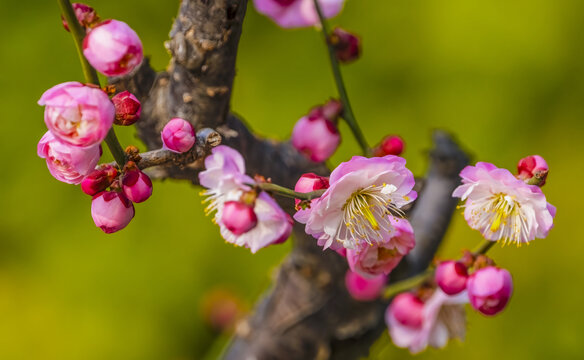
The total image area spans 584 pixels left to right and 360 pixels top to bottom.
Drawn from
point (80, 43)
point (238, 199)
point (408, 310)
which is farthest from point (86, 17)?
point (408, 310)

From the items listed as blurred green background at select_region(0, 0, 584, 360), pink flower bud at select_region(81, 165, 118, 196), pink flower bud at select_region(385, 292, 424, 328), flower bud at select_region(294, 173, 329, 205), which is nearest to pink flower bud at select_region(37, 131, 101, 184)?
pink flower bud at select_region(81, 165, 118, 196)

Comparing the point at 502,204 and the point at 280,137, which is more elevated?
the point at 502,204

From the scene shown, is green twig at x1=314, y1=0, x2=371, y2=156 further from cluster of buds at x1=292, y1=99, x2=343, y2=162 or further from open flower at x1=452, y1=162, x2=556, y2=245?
open flower at x1=452, y1=162, x2=556, y2=245

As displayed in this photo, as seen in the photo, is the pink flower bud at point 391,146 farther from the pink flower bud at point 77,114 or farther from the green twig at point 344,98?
the pink flower bud at point 77,114

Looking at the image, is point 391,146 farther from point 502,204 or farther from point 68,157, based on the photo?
point 68,157

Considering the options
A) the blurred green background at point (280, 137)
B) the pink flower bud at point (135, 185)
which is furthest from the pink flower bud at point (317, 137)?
the blurred green background at point (280, 137)
